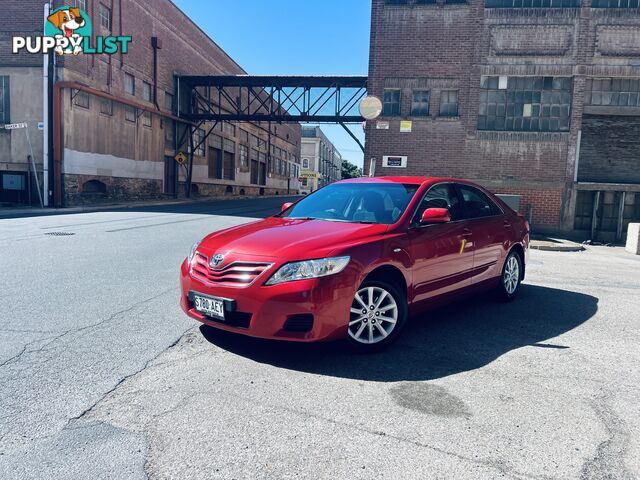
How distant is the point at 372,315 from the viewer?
12.9ft

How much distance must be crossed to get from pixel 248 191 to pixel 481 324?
45.5 m

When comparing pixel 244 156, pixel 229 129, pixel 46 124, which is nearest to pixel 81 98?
pixel 46 124

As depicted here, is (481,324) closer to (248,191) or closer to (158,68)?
(158,68)

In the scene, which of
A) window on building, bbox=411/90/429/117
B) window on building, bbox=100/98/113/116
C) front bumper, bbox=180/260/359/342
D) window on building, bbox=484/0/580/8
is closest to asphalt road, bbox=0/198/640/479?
front bumper, bbox=180/260/359/342

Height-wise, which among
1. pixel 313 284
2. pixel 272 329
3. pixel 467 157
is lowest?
pixel 272 329

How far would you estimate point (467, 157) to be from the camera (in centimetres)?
1667

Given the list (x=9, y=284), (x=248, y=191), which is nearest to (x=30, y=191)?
(x=9, y=284)

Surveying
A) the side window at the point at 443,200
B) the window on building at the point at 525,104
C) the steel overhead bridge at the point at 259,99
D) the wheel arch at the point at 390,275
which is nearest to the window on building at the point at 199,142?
the steel overhead bridge at the point at 259,99

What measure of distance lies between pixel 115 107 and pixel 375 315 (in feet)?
82.8

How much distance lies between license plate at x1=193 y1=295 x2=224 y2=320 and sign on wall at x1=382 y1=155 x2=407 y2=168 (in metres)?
13.9

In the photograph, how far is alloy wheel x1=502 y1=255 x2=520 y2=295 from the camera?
6.02 m

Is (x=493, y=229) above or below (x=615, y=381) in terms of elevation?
above

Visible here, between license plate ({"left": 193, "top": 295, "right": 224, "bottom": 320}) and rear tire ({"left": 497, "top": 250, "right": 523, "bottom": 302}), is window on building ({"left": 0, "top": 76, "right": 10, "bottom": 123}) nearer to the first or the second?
license plate ({"left": 193, "top": 295, "right": 224, "bottom": 320})

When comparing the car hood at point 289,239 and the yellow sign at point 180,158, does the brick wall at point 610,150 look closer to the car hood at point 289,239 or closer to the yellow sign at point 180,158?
the car hood at point 289,239
